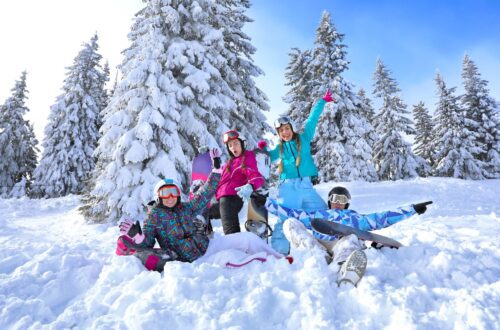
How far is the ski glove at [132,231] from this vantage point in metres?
3.92

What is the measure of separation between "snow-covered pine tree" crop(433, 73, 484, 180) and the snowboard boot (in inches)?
1083

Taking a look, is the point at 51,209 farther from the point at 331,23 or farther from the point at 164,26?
the point at 331,23

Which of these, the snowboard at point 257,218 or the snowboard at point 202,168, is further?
the snowboard at point 202,168

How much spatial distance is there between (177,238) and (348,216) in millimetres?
2306

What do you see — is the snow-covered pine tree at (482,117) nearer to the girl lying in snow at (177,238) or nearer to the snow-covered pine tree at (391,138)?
the snow-covered pine tree at (391,138)

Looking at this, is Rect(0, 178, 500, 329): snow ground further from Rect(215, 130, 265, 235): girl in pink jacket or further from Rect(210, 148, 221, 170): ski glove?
Rect(210, 148, 221, 170): ski glove

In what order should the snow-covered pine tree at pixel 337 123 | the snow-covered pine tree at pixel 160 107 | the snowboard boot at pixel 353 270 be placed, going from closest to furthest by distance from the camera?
1. the snowboard boot at pixel 353 270
2. the snow-covered pine tree at pixel 160 107
3. the snow-covered pine tree at pixel 337 123

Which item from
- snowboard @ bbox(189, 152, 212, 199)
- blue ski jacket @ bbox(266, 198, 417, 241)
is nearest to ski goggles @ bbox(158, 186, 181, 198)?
snowboard @ bbox(189, 152, 212, 199)

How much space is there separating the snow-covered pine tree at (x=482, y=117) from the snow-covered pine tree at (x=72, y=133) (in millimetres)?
30830

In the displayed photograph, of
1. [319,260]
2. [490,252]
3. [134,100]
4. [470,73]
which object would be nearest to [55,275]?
[319,260]

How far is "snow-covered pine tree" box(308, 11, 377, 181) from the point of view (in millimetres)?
19219

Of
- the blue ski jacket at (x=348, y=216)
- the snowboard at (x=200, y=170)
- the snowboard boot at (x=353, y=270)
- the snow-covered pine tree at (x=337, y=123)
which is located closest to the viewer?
the snowboard boot at (x=353, y=270)

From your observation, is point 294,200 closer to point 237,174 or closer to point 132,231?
point 237,174

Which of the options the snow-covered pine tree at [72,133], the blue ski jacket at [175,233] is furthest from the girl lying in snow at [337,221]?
the snow-covered pine tree at [72,133]
